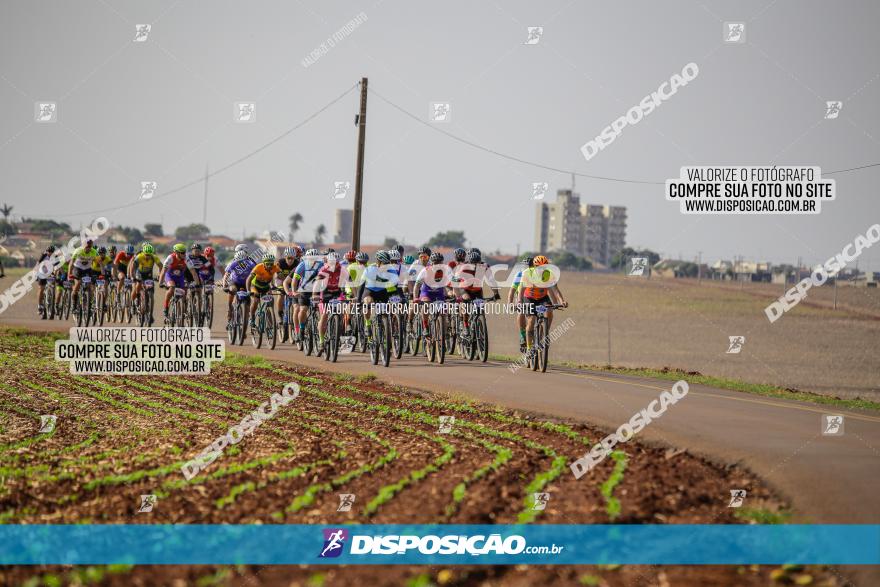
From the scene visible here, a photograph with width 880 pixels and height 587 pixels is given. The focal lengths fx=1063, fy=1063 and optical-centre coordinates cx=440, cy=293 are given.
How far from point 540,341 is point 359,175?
14.3 meters

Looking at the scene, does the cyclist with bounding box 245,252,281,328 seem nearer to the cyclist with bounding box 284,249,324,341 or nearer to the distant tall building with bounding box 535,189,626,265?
the cyclist with bounding box 284,249,324,341

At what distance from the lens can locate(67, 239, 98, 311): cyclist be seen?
2864 cm

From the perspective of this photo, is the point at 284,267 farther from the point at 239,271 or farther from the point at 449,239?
the point at 449,239

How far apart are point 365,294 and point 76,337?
929 centimetres

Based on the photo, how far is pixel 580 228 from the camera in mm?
168125

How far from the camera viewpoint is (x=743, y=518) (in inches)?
344
